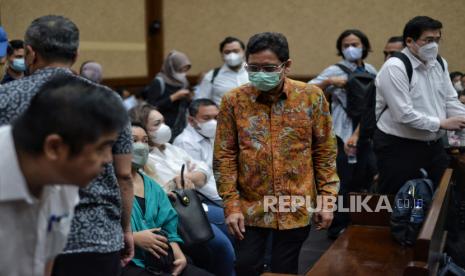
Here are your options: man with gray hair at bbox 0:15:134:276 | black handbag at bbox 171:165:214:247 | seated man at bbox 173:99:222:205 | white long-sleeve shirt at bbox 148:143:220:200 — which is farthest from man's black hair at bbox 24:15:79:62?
seated man at bbox 173:99:222:205

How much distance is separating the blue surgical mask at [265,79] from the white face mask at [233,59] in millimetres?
3207

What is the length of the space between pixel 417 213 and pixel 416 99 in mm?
734

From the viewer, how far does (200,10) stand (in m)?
9.30

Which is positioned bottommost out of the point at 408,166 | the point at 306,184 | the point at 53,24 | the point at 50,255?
the point at 408,166

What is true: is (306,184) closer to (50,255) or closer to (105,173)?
(105,173)

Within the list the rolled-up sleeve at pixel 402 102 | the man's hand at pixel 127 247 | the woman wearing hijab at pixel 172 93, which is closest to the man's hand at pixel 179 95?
the woman wearing hijab at pixel 172 93

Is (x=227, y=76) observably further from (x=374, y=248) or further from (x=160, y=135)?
(x=374, y=248)

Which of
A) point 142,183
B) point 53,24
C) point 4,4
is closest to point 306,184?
point 142,183

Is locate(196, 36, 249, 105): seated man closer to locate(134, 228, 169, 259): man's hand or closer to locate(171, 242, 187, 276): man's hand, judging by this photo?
locate(171, 242, 187, 276): man's hand

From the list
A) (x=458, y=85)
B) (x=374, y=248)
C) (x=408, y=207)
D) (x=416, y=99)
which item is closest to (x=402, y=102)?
(x=416, y=99)

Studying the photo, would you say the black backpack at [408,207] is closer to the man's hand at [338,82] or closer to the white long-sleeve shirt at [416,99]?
the white long-sleeve shirt at [416,99]

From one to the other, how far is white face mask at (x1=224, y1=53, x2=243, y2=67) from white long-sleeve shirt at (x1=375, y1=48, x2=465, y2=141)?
204cm

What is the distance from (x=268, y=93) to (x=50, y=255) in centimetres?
148

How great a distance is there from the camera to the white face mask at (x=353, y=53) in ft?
19.1
